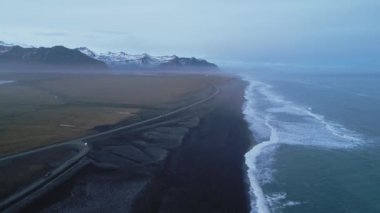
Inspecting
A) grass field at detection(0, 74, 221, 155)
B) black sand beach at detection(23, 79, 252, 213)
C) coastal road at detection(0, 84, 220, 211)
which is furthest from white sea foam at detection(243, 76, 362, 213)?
grass field at detection(0, 74, 221, 155)

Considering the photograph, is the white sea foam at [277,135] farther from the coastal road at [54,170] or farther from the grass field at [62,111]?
the grass field at [62,111]

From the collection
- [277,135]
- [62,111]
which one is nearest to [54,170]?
[277,135]

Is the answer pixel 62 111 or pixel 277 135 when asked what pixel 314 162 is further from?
pixel 62 111

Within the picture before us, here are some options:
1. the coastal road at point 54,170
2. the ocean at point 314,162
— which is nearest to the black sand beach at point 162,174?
the coastal road at point 54,170

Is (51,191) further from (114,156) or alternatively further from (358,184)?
(358,184)

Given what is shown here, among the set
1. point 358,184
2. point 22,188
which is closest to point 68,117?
Result: point 22,188

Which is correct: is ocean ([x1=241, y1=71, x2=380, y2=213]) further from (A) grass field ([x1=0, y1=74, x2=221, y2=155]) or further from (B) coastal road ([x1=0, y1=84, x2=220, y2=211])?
(A) grass field ([x1=0, y1=74, x2=221, y2=155])
